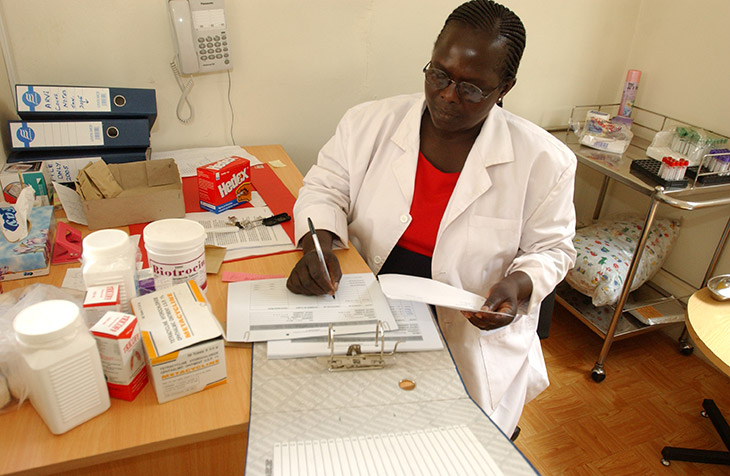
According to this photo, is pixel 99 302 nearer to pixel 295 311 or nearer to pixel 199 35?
pixel 295 311

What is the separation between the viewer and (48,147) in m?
1.35

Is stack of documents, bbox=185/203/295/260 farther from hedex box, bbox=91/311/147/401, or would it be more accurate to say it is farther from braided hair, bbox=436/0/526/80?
braided hair, bbox=436/0/526/80

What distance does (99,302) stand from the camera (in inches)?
29.4

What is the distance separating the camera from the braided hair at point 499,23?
1.02 m

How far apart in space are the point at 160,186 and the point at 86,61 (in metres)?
0.56

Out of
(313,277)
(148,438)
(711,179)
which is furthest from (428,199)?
(711,179)

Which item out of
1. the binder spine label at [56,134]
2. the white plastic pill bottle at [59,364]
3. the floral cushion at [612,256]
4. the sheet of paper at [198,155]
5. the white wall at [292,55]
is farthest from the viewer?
the floral cushion at [612,256]

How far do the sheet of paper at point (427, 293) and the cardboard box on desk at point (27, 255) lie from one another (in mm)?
705

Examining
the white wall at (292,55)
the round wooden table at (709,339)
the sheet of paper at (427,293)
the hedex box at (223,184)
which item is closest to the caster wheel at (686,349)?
the round wooden table at (709,339)

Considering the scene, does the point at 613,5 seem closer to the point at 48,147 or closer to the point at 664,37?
the point at 664,37

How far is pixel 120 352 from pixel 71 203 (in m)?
0.72

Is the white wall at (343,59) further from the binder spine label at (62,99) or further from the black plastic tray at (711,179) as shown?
the black plastic tray at (711,179)

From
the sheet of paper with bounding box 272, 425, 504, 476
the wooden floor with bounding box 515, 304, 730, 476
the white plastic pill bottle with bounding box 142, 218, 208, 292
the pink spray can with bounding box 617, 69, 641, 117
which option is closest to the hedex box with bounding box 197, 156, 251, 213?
the white plastic pill bottle with bounding box 142, 218, 208, 292

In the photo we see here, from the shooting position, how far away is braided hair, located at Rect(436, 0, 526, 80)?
3.34 ft
